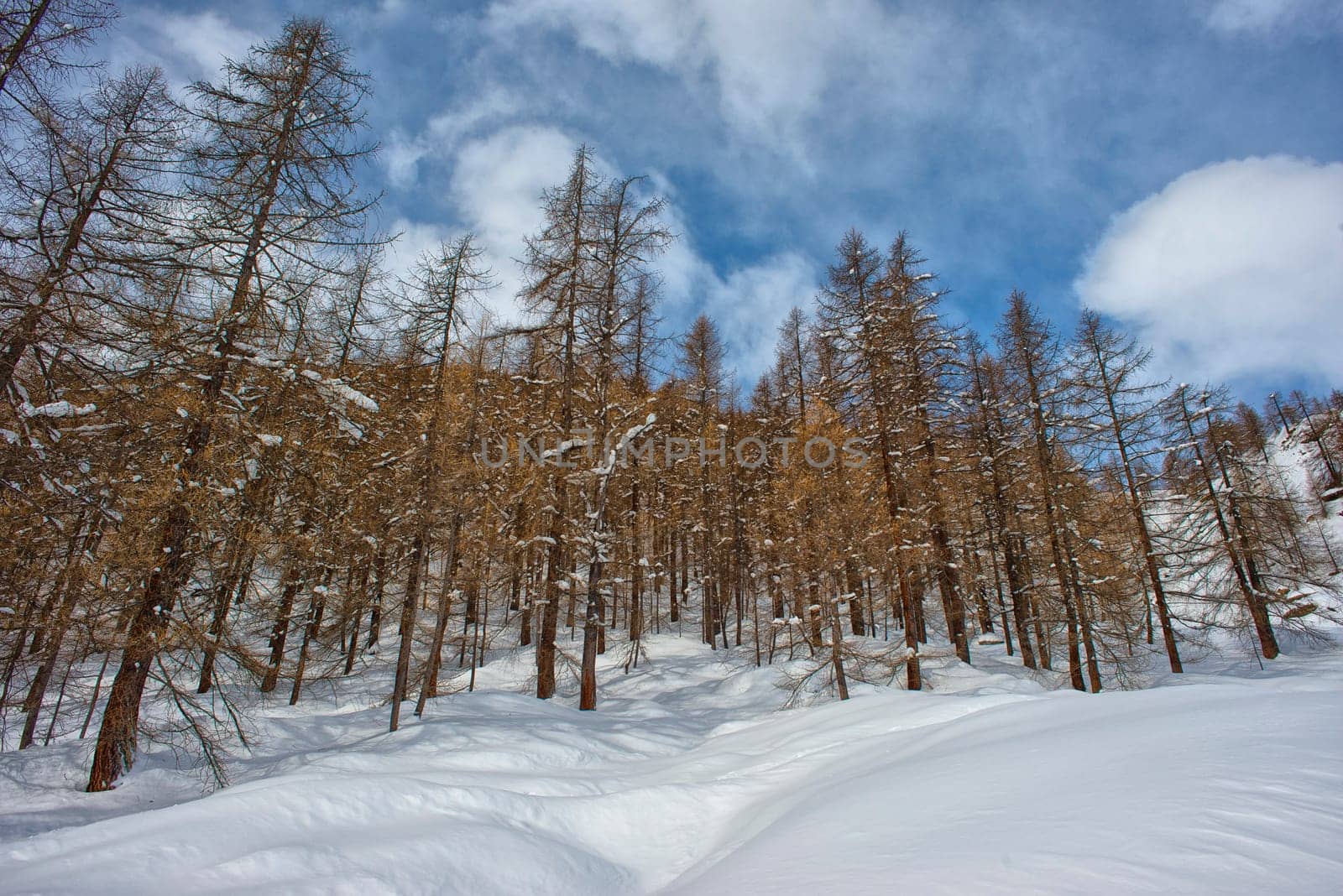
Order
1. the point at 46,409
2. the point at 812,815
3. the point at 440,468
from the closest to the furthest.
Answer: the point at 812,815 → the point at 46,409 → the point at 440,468

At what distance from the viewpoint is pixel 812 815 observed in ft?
13.6

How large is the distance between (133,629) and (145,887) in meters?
6.30

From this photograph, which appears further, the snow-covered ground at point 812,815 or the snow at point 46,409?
the snow at point 46,409

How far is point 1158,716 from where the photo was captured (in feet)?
14.8

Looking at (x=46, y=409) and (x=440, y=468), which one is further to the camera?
(x=440, y=468)

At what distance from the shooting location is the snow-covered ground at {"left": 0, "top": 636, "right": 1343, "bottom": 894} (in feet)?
7.36

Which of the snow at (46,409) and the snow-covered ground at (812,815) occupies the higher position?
the snow at (46,409)

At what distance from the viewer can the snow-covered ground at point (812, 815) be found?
2.24m

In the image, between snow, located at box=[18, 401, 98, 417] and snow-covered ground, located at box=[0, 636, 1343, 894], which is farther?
snow, located at box=[18, 401, 98, 417]

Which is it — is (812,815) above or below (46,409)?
below

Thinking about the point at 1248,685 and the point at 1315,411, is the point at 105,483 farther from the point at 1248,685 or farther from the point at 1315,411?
the point at 1315,411

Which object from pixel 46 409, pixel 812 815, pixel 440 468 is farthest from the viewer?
pixel 440 468

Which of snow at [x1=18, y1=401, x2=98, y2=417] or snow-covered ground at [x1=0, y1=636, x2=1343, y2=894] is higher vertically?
snow at [x1=18, y1=401, x2=98, y2=417]

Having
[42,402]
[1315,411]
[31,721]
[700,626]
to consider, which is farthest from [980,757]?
[1315,411]
